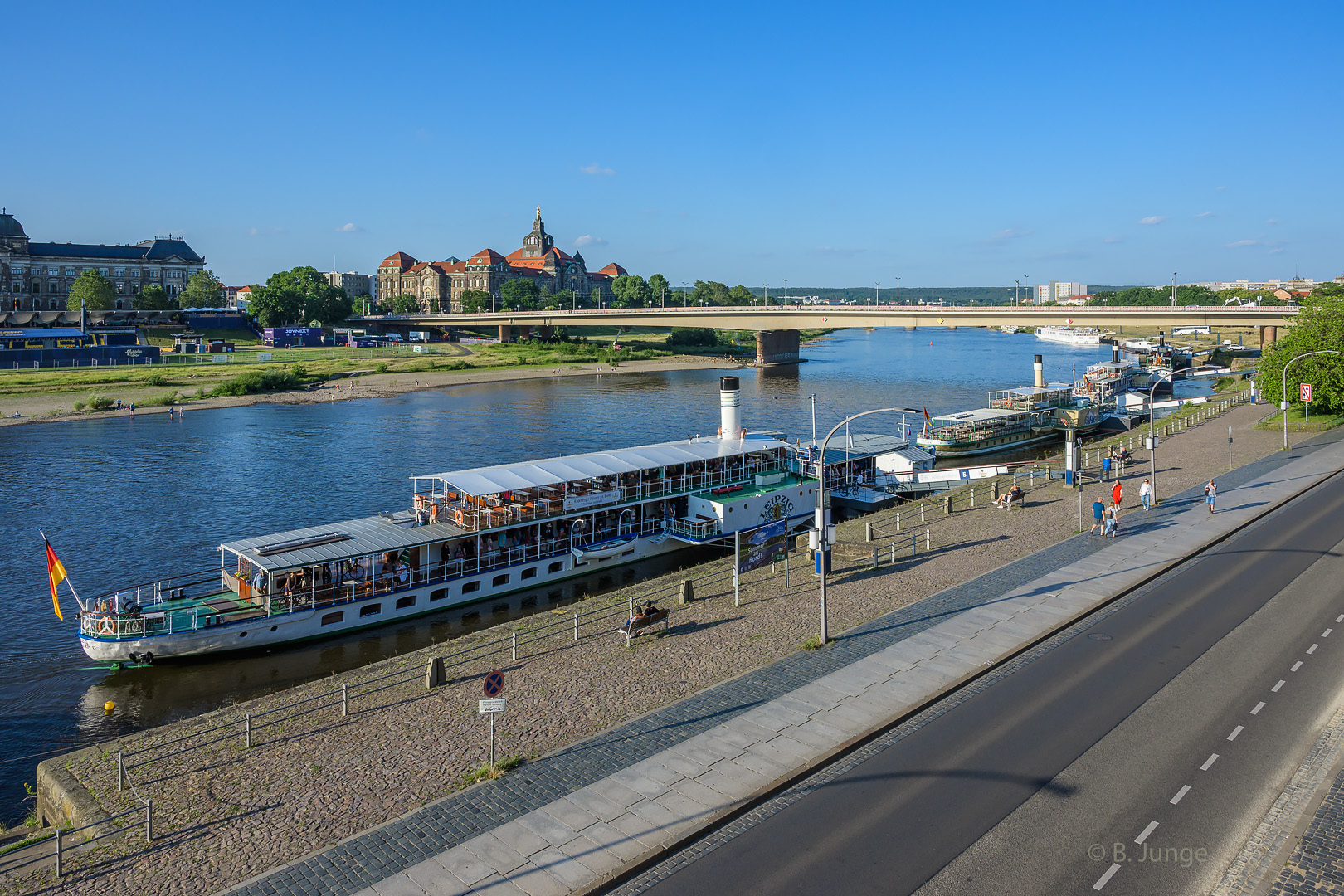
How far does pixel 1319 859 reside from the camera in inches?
591

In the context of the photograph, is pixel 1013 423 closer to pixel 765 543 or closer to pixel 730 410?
pixel 730 410

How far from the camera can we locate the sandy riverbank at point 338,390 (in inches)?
3824

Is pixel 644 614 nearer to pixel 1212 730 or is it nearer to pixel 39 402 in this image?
pixel 1212 730

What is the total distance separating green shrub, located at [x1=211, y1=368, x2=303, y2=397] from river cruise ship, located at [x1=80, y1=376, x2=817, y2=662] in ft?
272

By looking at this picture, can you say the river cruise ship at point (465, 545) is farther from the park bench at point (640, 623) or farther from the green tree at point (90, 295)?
the green tree at point (90, 295)

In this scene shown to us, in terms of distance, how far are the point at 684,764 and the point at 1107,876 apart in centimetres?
810

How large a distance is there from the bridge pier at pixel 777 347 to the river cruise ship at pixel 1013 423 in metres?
83.3

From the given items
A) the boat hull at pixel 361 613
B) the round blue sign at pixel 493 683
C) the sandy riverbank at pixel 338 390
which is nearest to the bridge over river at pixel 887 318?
the sandy riverbank at pixel 338 390

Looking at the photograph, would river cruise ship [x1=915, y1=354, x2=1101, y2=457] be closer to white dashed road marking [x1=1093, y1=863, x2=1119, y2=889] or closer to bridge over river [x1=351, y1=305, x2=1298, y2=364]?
bridge over river [x1=351, y1=305, x2=1298, y2=364]

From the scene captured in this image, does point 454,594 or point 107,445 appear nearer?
point 454,594

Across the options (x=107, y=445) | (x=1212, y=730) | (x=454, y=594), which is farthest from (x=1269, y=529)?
(x=107, y=445)

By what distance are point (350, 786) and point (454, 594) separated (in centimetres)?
1830

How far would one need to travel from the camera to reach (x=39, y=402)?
103062mm

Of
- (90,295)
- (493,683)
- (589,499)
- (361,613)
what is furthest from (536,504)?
(90,295)
